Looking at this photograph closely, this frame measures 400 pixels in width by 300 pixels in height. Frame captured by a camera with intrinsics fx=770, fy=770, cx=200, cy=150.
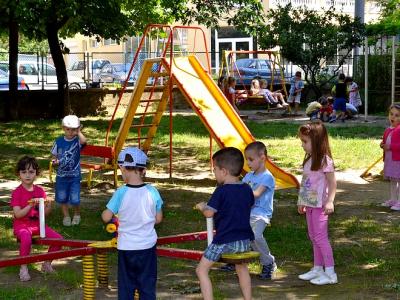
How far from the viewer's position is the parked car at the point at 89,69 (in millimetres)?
28995

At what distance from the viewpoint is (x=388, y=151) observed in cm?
973

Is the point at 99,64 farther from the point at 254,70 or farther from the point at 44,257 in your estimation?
the point at 44,257

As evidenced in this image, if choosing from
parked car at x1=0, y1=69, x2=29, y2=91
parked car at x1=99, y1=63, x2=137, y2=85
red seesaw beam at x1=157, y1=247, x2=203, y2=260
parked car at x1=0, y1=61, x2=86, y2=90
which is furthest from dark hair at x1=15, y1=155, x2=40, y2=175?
parked car at x1=99, y1=63, x2=137, y2=85

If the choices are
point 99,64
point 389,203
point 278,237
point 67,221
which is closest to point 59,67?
point 99,64

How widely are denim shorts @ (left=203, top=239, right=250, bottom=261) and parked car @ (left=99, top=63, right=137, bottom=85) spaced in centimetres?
2518

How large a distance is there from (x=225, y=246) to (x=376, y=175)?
7.61m

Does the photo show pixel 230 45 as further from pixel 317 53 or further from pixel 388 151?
pixel 388 151

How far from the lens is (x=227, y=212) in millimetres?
5277

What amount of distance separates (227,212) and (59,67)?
18405 millimetres

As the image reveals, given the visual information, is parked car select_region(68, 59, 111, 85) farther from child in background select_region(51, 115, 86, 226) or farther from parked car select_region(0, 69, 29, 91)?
child in background select_region(51, 115, 86, 226)

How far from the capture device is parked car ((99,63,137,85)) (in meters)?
30.4

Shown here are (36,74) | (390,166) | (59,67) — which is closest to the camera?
(390,166)

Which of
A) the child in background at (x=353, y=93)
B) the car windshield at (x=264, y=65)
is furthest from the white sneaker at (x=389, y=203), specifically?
the car windshield at (x=264, y=65)

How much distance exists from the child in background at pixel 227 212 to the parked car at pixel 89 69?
76.3ft
